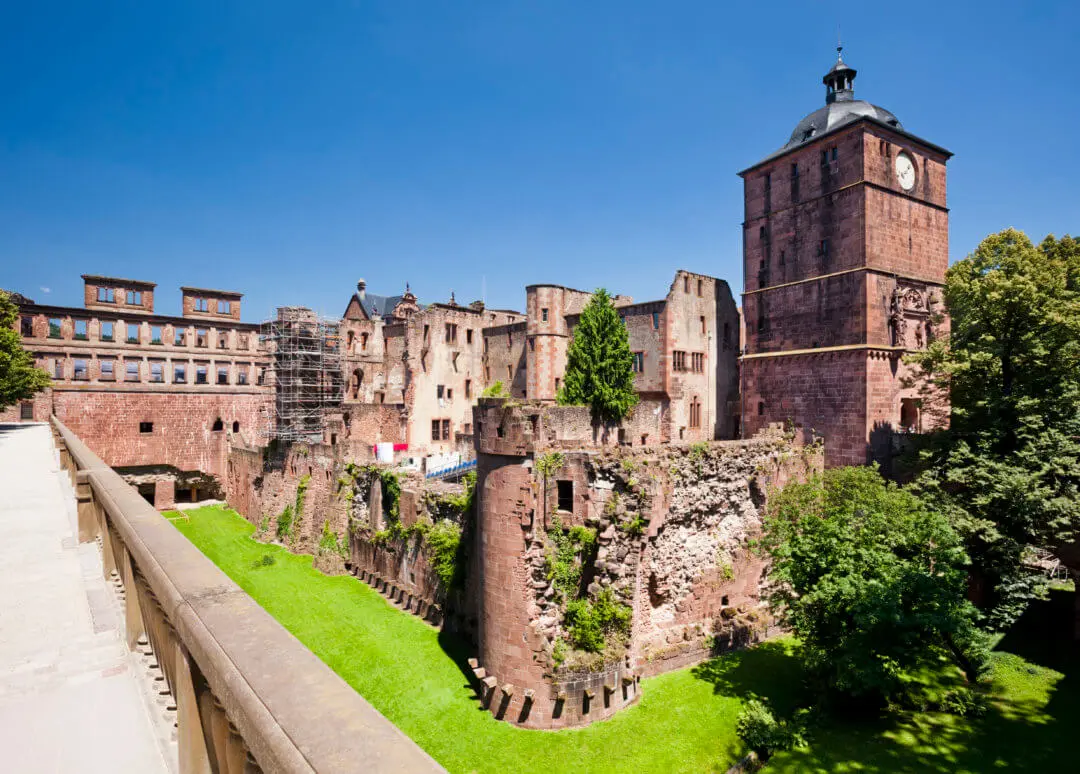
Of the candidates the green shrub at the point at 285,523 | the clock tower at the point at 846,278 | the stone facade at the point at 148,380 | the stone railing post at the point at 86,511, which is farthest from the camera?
the stone facade at the point at 148,380

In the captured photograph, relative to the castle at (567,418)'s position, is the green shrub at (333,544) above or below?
below

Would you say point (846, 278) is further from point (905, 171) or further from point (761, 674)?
point (761, 674)

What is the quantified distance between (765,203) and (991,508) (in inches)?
799

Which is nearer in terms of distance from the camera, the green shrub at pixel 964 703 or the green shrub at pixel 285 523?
the green shrub at pixel 964 703

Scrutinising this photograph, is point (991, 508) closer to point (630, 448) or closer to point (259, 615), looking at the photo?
point (630, 448)

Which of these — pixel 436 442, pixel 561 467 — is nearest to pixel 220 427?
pixel 436 442

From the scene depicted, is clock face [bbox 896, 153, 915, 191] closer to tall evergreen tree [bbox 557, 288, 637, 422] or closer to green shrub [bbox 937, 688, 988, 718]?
tall evergreen tree [bbox 557, 288, 637, 422]

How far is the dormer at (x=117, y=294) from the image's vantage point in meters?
43.5

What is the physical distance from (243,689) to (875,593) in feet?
59.3

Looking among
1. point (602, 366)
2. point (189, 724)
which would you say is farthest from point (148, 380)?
point (189, 724)

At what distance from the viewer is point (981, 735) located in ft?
51.5

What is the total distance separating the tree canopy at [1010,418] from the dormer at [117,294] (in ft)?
168

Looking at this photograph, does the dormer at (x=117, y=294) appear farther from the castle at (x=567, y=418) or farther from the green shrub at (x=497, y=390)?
the green shrub at (x=497, y=390)

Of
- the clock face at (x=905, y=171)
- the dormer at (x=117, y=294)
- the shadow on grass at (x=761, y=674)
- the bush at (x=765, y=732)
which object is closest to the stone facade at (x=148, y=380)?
the dormer at (x=117, y=294)
